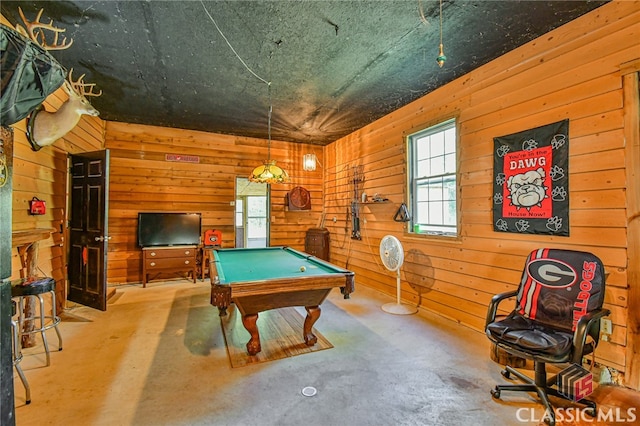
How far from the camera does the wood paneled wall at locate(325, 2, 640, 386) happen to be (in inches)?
85.4

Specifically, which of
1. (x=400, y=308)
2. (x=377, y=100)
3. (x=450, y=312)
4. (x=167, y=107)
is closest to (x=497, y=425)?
(x=450, y=312)

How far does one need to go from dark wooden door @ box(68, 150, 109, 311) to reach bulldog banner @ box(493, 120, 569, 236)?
4651 millimetres

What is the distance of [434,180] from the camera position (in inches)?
152

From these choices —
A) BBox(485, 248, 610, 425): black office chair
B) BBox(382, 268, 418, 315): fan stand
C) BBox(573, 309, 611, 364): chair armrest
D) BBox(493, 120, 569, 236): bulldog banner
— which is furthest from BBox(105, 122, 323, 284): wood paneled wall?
BBox(573, 309, 611, 364): chair armrest

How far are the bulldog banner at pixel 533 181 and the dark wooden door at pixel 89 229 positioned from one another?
15.3ft

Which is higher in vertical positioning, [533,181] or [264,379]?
[533,181]

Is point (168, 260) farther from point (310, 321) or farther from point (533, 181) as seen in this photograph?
point (533, 181)

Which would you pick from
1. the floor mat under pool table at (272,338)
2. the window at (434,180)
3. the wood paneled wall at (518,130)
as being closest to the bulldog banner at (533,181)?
the wood paneled wall at (518,130)

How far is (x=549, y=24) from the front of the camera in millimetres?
2465

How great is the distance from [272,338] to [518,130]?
3171mm

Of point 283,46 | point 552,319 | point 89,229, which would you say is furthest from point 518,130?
point 89,229

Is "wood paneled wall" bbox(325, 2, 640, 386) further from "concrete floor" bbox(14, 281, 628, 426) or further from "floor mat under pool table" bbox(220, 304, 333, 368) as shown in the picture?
"floor mat under pool table" bbox(220, 304, 333, 368)

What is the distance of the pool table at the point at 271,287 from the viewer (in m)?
2.30

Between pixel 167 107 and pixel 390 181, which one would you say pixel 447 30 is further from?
pixel 167 107
